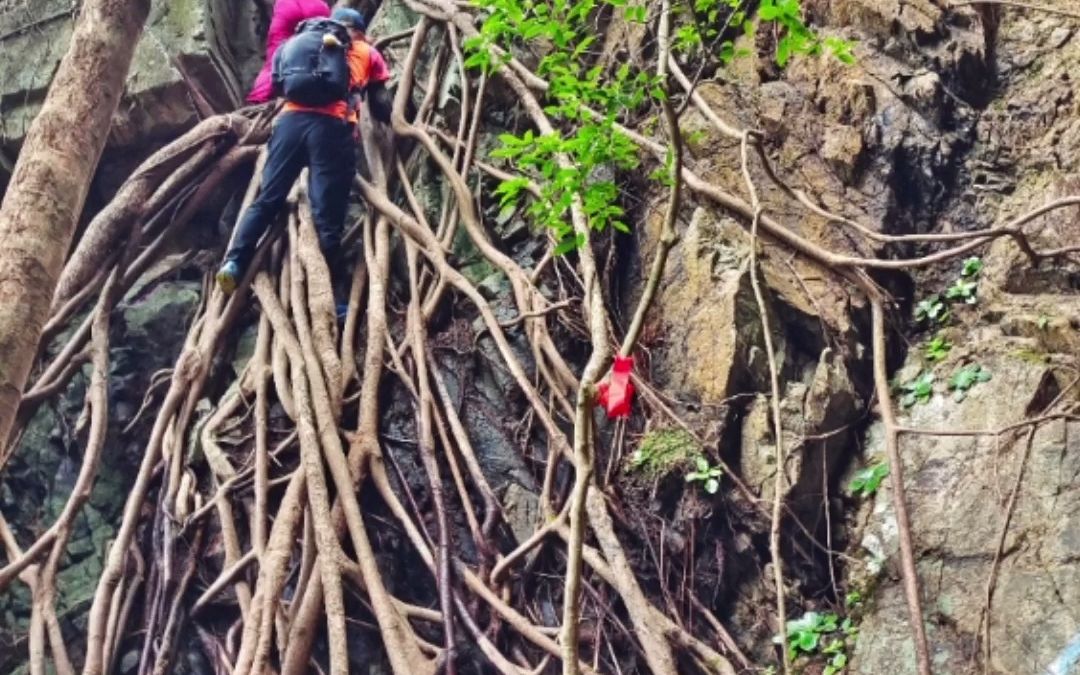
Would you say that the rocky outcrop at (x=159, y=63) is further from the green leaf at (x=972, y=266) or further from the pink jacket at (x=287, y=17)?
the green leaf at (x=972, y=266)

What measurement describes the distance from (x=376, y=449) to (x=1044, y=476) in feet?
7.37

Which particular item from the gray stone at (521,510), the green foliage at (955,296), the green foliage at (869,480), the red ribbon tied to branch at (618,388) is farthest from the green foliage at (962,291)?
the gray stone at (521,510)

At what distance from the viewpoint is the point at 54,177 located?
7.37 ft

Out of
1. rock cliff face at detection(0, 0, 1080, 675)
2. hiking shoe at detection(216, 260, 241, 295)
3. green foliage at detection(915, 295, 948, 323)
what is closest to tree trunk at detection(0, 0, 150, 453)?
rock cliff face at detection(0, 0, 1080, 675)

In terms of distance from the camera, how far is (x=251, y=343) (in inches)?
186

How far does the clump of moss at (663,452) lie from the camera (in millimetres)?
3518

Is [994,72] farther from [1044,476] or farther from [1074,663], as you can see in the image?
[1074,663]

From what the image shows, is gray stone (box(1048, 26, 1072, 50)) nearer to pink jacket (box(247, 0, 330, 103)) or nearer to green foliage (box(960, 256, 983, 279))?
green foliage (box(960, 256, 983, 279))

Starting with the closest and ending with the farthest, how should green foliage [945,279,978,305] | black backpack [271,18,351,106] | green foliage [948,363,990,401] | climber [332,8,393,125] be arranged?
green foliage [948,363,990,401] < green foliage [945,279,978,305] < black backpack [271,18,351,106] < climber [332,8,393,125]

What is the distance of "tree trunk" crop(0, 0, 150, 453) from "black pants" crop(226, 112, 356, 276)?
230 centimetres

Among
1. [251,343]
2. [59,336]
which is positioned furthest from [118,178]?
[251,343]

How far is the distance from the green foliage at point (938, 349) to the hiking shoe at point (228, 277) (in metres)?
2.85

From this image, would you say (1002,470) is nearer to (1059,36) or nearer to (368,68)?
(1059,36)

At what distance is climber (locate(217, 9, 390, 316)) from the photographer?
4746 mm
